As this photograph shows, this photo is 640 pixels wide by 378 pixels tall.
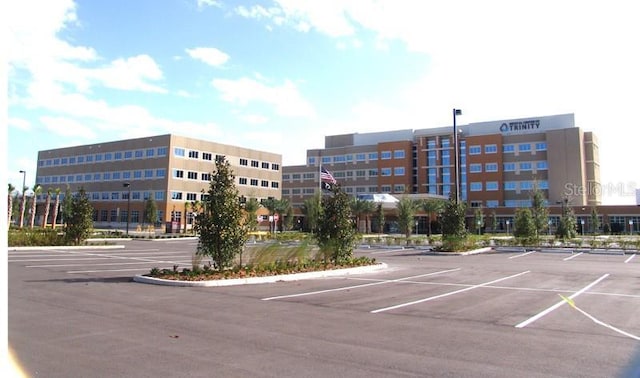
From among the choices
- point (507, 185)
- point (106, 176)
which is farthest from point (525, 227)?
point (106, 176)

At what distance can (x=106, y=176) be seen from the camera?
92.1 meters

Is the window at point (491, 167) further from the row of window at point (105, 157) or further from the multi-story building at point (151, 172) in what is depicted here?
the row of window at point (105, 157)

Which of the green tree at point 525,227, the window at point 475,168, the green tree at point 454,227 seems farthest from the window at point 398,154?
the green tree at point 454,227

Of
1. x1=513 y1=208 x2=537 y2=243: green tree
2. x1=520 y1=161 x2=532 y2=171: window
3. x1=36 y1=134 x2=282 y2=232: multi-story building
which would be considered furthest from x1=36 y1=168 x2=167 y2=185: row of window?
x1=520 y1=161 x2=532 y2=171: window

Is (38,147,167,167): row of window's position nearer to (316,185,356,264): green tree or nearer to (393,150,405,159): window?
(393,150,405,159): window

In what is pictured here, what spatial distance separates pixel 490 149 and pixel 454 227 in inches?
2715

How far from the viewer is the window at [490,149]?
9494 centimetres

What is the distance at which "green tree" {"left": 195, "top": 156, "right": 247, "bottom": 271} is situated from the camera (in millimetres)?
15922

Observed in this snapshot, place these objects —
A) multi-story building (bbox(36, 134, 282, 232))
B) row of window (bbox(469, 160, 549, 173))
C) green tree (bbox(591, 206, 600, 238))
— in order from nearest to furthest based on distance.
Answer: green tree (bbox(591, 206, 600, 238)), multi-story building (bbox(36, 134, 282, 232)), row of window (bbox(469, 160, 549, 173))

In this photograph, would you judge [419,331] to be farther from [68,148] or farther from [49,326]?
[68,148]

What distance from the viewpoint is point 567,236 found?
151ft

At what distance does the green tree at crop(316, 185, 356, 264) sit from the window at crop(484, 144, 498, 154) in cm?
8217

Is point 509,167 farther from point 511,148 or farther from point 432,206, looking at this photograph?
point 432,206

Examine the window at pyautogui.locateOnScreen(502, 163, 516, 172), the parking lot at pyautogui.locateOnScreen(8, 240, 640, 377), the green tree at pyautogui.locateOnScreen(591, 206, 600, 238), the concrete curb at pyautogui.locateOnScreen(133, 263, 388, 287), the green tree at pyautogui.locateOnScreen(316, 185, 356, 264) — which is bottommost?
the parking lot at pyautogui.locateOnScreen(8, 240, 640, 377)
